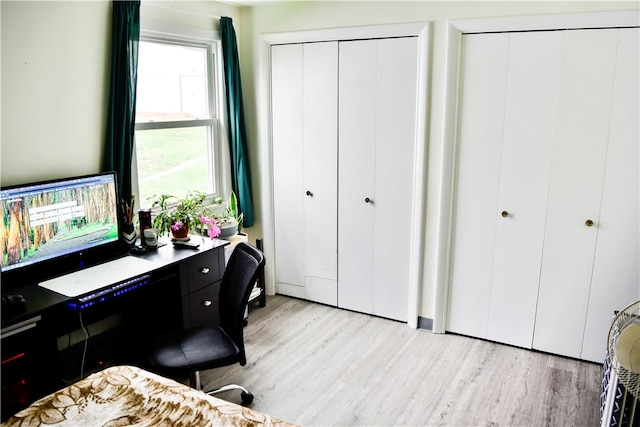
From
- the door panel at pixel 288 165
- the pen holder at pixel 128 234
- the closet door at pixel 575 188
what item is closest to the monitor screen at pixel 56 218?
the pen holder at pixel 128 234

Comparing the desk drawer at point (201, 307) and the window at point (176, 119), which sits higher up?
the window at point (176, 119)

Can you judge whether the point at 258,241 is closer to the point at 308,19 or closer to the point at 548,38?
the point at 308,19

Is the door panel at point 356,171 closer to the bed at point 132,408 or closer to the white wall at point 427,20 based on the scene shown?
the white wall at point 427,20

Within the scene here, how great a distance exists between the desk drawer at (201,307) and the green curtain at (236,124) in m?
1.00

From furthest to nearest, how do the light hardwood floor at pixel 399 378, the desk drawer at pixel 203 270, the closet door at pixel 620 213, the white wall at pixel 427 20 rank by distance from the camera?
the white wall at pixel 427 20, the desk drawer at pixel 203 270, the closet door at pixel 620 213, the light hardwood floor at pixel 399 378

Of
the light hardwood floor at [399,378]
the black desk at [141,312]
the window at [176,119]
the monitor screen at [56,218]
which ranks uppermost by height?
the window at [176,119]

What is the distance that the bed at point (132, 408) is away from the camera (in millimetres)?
1772

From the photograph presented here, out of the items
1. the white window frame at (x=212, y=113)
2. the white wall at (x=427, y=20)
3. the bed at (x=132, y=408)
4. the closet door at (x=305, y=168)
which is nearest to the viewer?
the bed at (x=132, y=408)

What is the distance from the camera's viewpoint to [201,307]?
317cm

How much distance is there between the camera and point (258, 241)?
13.7 ft

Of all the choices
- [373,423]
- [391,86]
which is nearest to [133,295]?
[373,423]

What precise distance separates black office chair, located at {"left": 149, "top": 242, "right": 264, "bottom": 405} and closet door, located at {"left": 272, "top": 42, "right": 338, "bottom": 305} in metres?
1.37

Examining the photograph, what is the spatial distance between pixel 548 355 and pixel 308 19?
2.84 m

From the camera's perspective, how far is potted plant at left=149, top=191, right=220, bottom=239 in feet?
10.8
